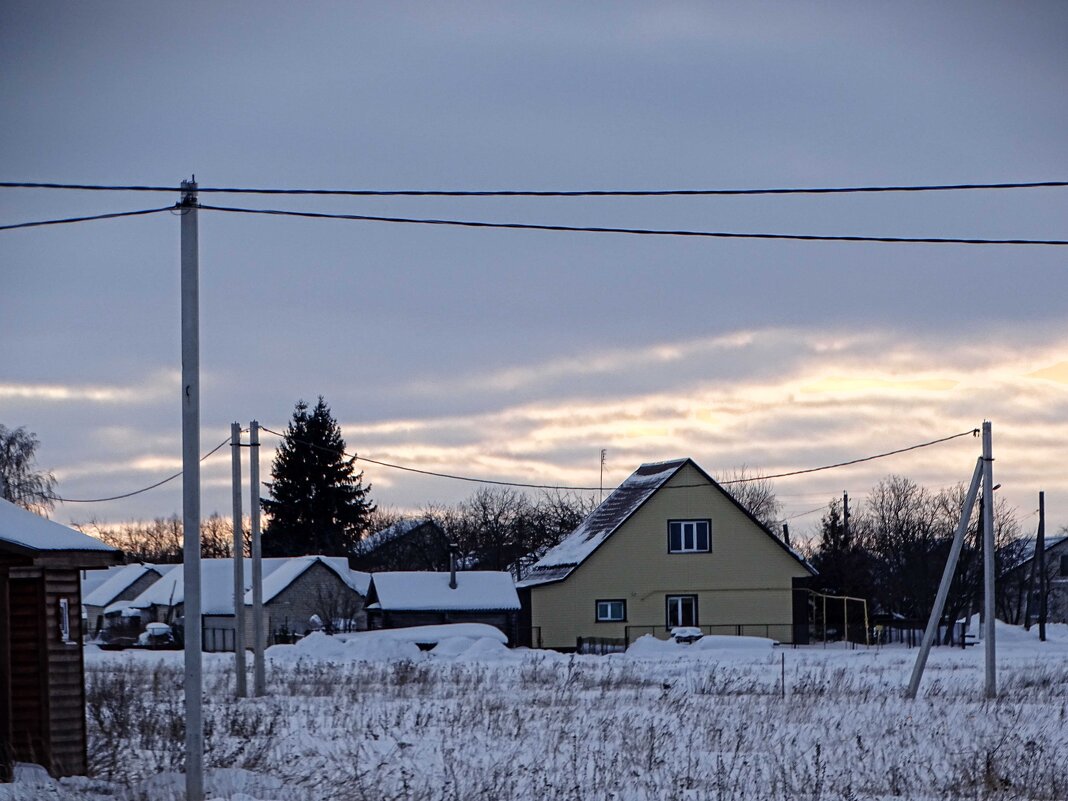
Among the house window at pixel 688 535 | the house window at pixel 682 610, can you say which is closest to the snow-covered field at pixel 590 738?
the house window at pixel 682 610

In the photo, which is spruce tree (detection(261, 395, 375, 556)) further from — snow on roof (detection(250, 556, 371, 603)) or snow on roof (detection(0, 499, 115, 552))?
snow on roof (detection(0, 499, 115, 552))

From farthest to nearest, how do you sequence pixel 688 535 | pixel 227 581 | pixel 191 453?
pixel 227 581, pixel 688 535, pixel 191 453

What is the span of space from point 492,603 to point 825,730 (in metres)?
36.6

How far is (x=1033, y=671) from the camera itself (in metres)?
29.8

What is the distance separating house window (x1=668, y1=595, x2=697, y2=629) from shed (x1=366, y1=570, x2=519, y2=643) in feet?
22.1

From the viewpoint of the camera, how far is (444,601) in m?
53.7

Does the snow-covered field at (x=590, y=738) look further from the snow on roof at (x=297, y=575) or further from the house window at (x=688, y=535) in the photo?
the snow on roof at (x=297, y=575)

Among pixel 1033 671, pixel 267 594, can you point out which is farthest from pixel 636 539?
pixel 1033 671

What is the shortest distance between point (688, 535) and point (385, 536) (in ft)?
134

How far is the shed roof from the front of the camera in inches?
543

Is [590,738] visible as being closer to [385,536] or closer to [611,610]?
[611,610]

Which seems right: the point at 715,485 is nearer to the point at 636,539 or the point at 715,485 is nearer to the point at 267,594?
the point at 636,539

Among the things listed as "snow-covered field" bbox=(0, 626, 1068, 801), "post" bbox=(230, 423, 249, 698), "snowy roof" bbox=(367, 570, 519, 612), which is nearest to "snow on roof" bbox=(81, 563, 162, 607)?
"snowy roof" bbox=(367, 570, 519, 612)

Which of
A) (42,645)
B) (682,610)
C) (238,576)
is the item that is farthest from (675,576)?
(42,645)
